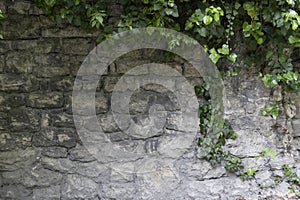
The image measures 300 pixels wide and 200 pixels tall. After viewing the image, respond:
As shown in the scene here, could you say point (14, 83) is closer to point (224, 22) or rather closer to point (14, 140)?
point (14, 140)

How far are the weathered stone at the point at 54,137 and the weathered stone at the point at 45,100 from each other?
0.17 metres

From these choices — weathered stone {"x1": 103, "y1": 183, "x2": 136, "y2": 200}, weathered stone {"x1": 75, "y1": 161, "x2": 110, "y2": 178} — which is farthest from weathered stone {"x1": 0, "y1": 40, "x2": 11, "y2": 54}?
weathered stone {"x1": 103, "y1": 183, "x2": 136, "y2": 200}

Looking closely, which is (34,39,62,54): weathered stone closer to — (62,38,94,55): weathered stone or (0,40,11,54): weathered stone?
(62,38,94,55): weathered stone

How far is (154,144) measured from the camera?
2369 millimetres

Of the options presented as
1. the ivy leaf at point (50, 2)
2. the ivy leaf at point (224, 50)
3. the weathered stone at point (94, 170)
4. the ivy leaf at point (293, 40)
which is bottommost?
the weathered stone at point (94, 170)

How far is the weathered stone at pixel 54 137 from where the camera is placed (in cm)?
232

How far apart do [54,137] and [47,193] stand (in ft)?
1.31

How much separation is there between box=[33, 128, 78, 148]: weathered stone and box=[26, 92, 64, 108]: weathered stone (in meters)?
0.17

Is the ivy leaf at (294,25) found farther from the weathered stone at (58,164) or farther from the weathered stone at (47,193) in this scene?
the weathered stone at (47,193)

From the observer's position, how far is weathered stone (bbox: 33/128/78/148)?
2.32m

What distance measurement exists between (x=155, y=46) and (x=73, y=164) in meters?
1.02

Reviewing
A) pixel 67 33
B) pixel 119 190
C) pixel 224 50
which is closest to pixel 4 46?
pixel 67 33

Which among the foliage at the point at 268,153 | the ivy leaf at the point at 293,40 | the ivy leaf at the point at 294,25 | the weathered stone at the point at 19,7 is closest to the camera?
the ivy leaf at the point at 294,25

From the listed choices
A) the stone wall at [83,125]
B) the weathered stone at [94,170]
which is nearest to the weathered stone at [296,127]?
the stone wall at [83,125]
